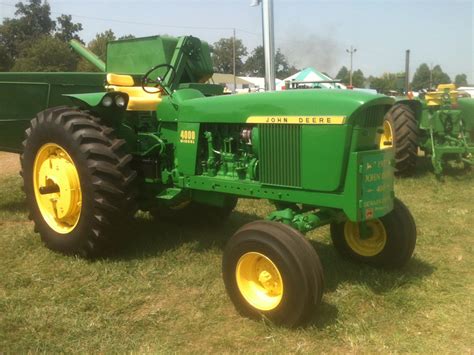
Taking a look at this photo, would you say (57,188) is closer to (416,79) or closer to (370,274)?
(370,274)

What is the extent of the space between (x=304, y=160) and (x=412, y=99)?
246 inches

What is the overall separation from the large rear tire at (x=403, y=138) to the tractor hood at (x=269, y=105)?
15.0 ft

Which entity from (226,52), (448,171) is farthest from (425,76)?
(448,171)

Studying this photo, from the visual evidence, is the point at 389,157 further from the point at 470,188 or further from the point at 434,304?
the point at 470,188

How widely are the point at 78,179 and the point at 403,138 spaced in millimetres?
5585

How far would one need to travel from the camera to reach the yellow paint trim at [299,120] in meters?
3.19

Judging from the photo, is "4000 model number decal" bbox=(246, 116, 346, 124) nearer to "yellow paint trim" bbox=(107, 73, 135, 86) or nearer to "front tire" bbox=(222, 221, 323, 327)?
"front tire" bbox=(222, 221, 323, 327)

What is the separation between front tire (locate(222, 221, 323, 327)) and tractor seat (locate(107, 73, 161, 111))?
1.84 metres

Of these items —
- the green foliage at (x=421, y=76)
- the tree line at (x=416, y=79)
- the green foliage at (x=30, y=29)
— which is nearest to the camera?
the green foliage at (x=30, y=29)

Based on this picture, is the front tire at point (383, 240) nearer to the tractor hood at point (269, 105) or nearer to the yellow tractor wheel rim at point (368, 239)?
the yellow tractor wheel rim at point (368, 239)

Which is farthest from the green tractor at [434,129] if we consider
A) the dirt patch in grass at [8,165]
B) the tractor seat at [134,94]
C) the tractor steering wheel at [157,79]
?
the dirt patch in grass at [8,165]

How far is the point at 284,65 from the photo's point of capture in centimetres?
7481

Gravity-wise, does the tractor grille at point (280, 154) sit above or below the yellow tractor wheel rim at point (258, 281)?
above

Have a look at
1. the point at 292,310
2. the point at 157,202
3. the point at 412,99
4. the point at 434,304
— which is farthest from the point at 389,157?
the point at 412,99
